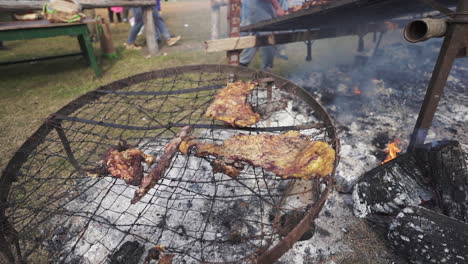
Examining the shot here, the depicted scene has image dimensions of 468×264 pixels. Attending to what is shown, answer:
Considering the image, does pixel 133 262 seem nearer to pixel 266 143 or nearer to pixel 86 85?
pixel 266 143

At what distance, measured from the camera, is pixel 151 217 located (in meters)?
3.29

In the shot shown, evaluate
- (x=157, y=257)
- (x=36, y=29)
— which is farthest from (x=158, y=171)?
(x=36, y=29)

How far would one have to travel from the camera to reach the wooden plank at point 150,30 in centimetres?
853

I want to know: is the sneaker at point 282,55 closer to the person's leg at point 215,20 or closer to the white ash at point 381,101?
the white ash at point 381,101

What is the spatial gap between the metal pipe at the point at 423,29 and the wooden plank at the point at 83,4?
26.0 feet

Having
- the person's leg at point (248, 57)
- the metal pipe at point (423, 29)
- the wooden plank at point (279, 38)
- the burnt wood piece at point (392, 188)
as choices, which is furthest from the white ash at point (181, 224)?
the person's leg at point (248, 57)

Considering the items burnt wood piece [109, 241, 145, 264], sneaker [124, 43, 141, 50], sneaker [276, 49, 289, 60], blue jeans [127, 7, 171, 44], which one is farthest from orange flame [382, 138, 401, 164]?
sneaker [124, 43, 141, 50]

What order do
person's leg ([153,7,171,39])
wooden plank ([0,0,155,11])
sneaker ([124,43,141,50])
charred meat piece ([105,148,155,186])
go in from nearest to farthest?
charred meat piece ([105,148,155,186]) → wooden plank ([0,0,155,11]) → sneaker ([124,43,141,50]) → person's leg ([153,7,171,39])

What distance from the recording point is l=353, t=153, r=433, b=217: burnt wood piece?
2996 millimetres

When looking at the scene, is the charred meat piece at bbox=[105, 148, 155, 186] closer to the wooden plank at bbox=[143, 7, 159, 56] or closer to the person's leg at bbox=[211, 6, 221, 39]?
the wooden plank at bbox=[143, 7, 159, 56]

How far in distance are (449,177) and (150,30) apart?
894 centimetres

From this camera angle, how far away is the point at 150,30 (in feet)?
29.0

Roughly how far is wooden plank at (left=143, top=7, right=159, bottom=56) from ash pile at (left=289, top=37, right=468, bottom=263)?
520 centimetres

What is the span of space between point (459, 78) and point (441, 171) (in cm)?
463
